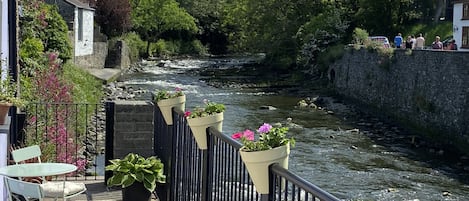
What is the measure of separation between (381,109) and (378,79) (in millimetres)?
1671

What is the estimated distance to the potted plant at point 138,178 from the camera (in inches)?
259

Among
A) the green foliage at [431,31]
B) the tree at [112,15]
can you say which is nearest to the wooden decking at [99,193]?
the green foliage at [431,31]

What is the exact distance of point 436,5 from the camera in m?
42.1

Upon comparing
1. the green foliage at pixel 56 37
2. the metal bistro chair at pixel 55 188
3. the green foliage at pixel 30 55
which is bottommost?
the metal bistro chair at pixel 55 188

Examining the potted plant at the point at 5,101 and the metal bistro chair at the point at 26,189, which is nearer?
the metal bistro chair at the point at 26,189

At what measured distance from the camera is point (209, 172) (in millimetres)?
5305

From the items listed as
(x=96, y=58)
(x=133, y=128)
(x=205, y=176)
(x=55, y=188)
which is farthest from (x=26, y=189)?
(x=96, y=58)

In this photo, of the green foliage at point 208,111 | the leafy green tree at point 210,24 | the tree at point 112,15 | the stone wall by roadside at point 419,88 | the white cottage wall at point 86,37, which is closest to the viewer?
the green foliage at point 208,111

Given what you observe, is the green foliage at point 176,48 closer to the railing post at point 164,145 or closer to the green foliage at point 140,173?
the railing post at point 164,145

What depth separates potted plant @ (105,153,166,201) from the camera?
6.59 m

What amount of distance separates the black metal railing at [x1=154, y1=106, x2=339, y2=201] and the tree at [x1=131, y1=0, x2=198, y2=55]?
163 ft

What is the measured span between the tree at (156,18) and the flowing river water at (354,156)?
82.4ft

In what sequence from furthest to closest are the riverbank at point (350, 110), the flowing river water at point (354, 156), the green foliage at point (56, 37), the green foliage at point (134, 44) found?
the green foliage at point (134, 44) → the green foliage at point (56, 37) → the riverbank at point (350, 110) → the flowing river water at point (354, 156)

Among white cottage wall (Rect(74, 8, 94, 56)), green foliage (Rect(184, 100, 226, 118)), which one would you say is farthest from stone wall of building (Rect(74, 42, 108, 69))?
green foliage (Rect(184, 100, 226, 118))
